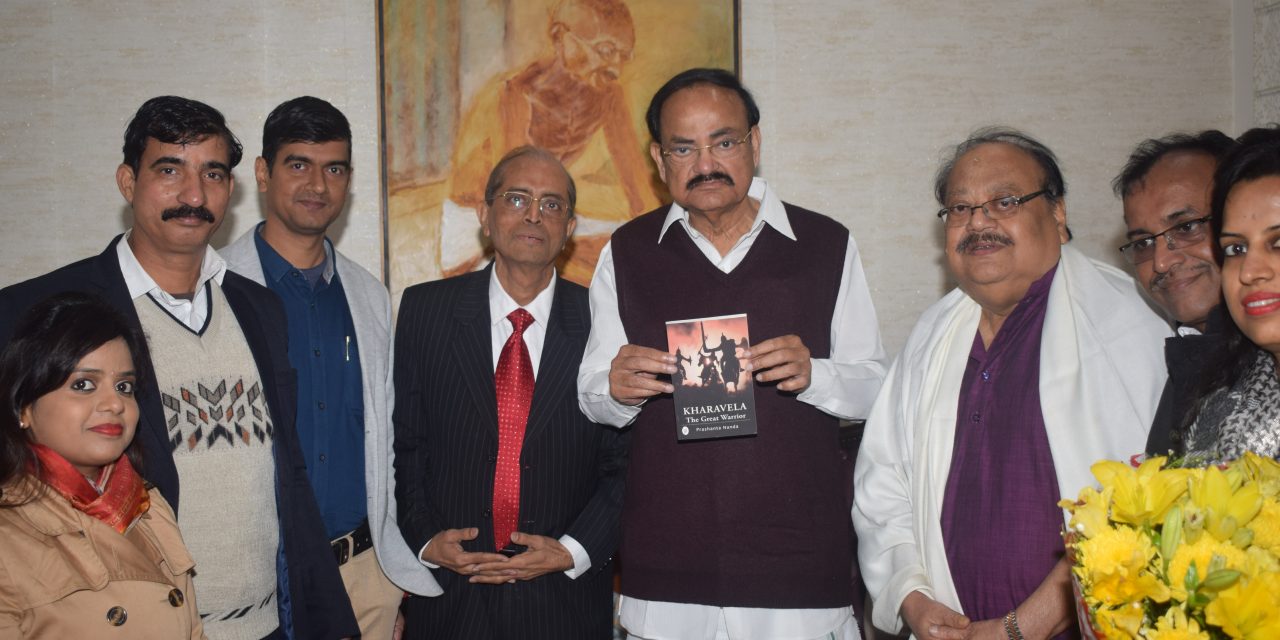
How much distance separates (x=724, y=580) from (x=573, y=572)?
1.69 ft

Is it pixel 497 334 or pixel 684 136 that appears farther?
pixel 497 334

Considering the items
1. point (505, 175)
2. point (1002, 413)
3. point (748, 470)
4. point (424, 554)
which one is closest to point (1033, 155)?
point (1002, 413)

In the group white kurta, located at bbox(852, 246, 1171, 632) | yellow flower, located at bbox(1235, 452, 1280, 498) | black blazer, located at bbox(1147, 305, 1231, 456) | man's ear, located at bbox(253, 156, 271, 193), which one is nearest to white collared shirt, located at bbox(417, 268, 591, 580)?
man's ear, located at bbox(253, 156, 271, 193)

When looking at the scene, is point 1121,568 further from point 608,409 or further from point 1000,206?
point 608,409

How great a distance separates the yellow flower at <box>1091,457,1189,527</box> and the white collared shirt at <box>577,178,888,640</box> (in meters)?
1.27

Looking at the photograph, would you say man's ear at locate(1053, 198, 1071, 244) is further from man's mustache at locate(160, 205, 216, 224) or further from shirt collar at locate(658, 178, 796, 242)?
man's mustache at locate(160, 205, 216, 224)

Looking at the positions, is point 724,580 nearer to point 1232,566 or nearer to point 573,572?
point 573,572

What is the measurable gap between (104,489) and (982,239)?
231 centimetres

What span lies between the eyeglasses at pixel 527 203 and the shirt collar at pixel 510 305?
256mm

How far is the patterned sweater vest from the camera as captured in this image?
8.71ft

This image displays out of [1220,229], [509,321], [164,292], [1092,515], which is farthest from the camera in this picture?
[509,321]

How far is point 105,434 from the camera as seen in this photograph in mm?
2273

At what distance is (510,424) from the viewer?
3082mm

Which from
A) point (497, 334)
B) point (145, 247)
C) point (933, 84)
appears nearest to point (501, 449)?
point (497, 334)
